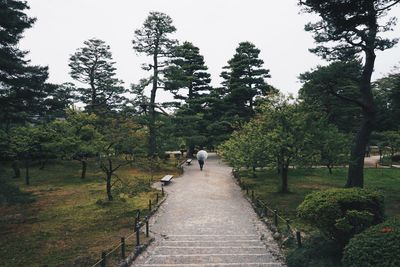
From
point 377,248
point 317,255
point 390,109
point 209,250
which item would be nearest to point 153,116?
point 390,109

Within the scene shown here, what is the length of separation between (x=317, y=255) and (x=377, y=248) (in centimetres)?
303

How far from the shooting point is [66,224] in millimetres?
15406

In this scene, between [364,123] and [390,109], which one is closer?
[390,109]

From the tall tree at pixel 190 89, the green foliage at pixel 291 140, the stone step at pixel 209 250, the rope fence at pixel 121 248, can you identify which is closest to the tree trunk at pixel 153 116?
the tall tree at pixel 190 89

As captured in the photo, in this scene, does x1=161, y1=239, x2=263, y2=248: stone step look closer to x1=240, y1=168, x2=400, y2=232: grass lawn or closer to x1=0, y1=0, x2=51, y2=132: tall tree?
x1=240, y1=168, x2=400, y2=232: grass lawn

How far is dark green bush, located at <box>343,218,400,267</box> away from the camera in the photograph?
6246mm

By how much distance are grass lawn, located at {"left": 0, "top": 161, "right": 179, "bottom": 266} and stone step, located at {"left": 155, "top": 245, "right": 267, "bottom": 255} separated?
219 cm

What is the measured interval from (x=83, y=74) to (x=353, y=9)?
40514 mm

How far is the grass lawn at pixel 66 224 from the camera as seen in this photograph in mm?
11422

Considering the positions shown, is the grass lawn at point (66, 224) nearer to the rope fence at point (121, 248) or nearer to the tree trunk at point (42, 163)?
the rope fence at point (121, 248)

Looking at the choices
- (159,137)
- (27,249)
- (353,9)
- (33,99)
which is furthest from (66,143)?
(353,9)

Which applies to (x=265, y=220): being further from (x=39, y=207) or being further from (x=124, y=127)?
(x=39, y=207)

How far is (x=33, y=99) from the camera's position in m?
16.8

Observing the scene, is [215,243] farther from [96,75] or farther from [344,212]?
[96,75]
